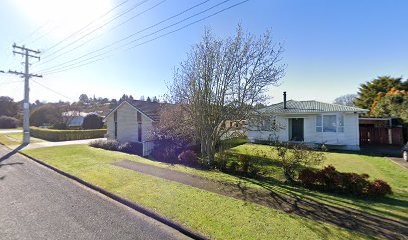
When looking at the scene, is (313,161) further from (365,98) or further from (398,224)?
(365,98)

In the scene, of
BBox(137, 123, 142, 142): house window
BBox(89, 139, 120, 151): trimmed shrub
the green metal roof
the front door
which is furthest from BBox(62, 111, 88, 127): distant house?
the front door

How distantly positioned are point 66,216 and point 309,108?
1952 centimetres

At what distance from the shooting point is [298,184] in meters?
8.51

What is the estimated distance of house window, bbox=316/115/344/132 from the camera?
59.7 feet

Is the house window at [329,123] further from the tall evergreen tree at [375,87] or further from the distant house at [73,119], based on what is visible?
the distant house at [73,119]

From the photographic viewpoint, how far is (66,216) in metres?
5.80

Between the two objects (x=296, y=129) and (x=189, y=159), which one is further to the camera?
(x=296, y=129)

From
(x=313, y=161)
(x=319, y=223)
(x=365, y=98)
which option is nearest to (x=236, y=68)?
(x=313, y=161)

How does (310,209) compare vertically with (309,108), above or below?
below

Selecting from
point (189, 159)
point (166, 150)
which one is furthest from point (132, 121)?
point (189, 159)

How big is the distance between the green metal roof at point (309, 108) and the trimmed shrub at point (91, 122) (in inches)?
1141

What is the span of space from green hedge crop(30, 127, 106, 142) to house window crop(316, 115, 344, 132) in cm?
2653

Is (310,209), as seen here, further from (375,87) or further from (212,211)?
(375,87)

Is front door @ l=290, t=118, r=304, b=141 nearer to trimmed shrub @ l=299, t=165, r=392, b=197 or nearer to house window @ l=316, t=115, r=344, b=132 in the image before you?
house window @ l=316, t=115, r=344, b=132
